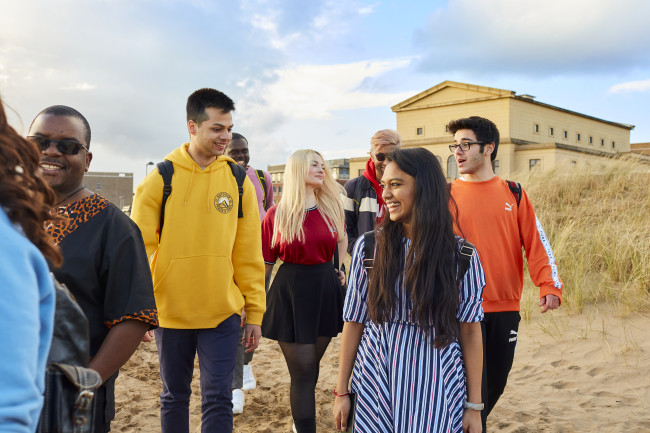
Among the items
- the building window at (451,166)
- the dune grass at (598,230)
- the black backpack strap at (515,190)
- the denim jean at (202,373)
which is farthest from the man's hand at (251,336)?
the building window at (451,166)

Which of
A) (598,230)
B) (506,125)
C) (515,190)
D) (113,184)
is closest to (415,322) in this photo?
(515,190)

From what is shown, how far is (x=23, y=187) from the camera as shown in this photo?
43.0 inches

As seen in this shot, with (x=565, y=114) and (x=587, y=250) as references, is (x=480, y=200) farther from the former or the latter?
(x=565, y=114)

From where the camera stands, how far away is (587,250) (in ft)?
29.7

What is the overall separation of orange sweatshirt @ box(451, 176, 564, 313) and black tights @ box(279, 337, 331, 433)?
51.7 inches

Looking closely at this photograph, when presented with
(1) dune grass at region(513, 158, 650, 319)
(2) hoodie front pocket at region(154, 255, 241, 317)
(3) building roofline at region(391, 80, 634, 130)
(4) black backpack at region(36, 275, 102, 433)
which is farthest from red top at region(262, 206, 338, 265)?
(3) building roofline at region(391, 80, 634, 130)

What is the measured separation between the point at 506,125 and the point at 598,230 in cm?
3022

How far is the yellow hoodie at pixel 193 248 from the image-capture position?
3.40 metres

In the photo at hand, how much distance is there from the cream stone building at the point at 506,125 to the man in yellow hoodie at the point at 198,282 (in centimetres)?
3264

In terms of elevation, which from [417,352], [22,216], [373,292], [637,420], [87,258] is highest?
[22,216]

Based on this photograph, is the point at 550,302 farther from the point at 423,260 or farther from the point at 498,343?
the point at 423,260

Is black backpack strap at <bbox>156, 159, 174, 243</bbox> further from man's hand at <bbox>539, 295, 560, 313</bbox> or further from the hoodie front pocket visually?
man's hand at <bbox>539, 295, 560, 313</bbox>

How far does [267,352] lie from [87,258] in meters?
5.49

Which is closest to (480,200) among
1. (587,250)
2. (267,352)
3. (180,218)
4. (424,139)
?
(180,218)
